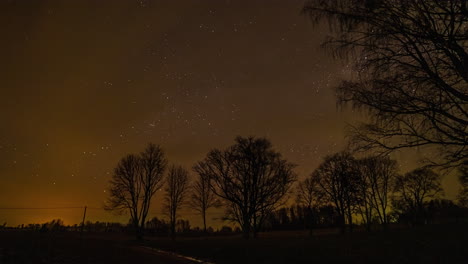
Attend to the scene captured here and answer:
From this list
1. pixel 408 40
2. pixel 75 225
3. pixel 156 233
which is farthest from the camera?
pixel 75 225

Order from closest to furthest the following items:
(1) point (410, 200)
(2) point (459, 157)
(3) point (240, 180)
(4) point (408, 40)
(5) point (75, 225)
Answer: (4) point (408, 40)
(2) point (459, 157)
(3) point (240, 180)
(1) point (410, 200)
(5) point (75, 225)

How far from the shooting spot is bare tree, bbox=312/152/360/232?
→ 46.2m

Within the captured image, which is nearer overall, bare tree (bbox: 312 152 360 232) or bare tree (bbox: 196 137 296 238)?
bare tree (bbox: 196 137 296 238)

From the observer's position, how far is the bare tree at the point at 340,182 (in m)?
46.2

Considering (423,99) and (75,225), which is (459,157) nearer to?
(423,99)

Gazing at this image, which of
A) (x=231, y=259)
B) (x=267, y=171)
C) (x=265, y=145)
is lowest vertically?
(x=231, y=259)

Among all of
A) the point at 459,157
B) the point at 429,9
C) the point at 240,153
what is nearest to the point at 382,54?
the point at 429,9

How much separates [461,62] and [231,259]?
13.4 meters

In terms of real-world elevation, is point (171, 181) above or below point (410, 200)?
above

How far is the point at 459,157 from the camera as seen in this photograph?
23.5ft

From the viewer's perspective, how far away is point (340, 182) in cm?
4769

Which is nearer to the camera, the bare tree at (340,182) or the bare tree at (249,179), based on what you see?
the bare tree at (249,179)

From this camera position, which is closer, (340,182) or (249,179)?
(249,179)

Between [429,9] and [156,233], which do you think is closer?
[429,9]
